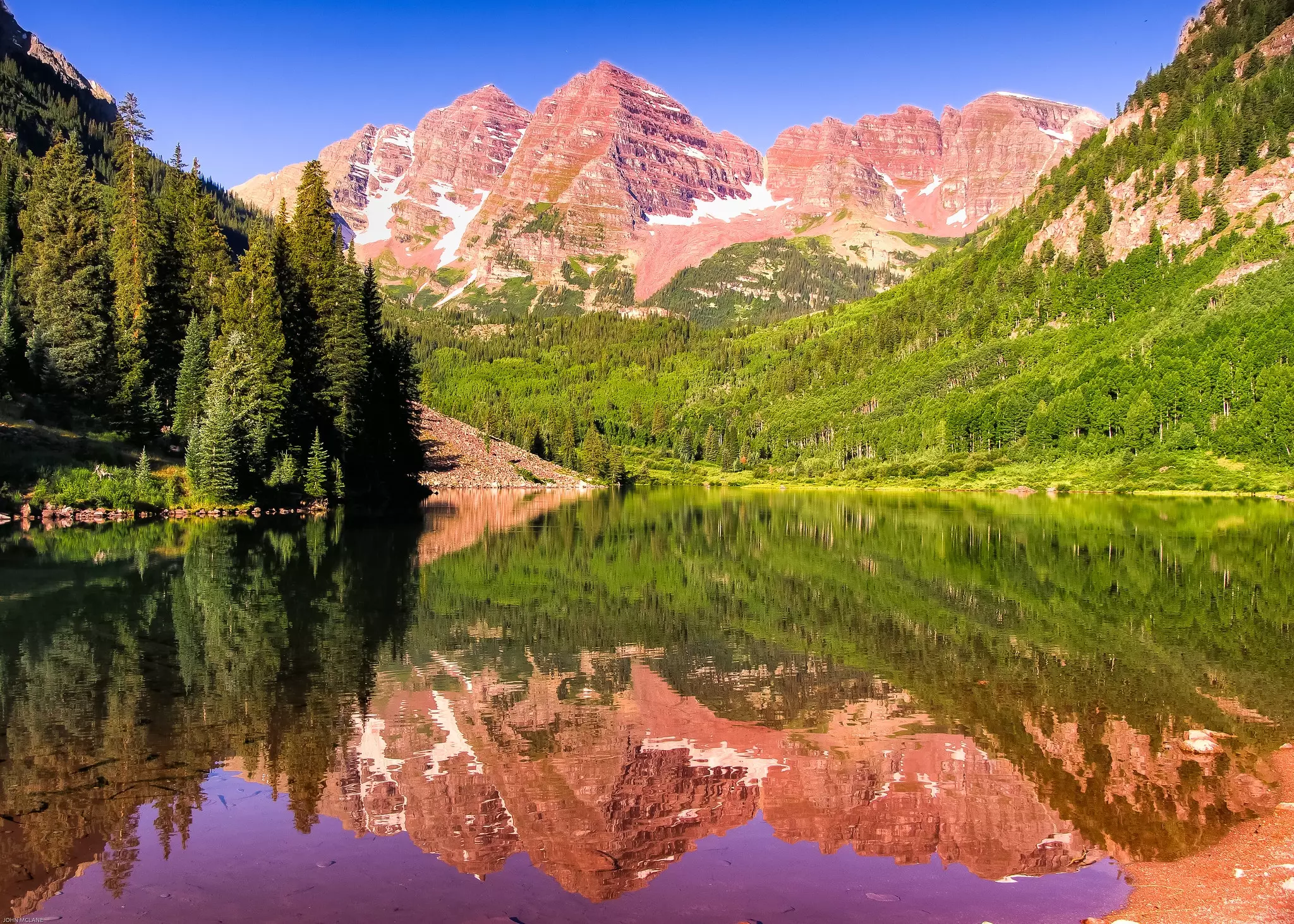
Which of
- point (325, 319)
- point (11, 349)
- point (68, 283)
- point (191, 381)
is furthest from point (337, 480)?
point (11, 349)

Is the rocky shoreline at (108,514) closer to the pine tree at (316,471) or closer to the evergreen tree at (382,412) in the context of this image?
the pine tree at (316,471)

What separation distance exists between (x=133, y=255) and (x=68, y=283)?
22.2 feet

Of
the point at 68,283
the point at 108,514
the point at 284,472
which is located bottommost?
the point at 108,514

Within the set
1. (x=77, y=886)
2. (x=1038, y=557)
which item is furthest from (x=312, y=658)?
(x=1038, y=557)

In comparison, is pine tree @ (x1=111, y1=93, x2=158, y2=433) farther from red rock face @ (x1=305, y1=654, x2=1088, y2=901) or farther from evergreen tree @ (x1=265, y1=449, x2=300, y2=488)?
red rock face @ (x1=305, y1=654, x2=1088, y2=901)

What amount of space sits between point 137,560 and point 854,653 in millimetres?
35863

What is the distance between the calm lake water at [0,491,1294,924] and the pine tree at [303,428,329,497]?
42760 millimetres

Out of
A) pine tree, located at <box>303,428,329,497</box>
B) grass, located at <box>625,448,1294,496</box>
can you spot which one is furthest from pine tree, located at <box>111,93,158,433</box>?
grass, located at <box>625,448,1294,496</box>

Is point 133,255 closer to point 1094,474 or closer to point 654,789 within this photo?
point 654,789

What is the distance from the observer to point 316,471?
83.8 m

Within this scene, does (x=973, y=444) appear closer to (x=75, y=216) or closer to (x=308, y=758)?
(x=75, y=216)

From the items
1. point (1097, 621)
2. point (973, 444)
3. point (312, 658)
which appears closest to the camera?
point (312, 658)

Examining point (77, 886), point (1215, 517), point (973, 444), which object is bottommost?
point (77, 886)

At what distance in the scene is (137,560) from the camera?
44.4m
